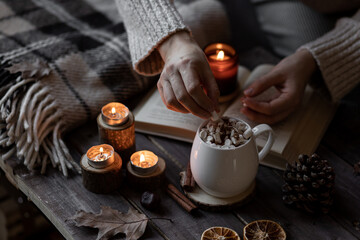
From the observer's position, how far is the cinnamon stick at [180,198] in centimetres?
86

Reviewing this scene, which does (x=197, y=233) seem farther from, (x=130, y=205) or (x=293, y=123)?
(x=293, y=123)

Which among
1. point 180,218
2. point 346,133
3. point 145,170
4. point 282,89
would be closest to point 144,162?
point 145,170

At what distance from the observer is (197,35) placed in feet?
4.10

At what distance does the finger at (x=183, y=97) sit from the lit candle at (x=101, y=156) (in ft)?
0.61

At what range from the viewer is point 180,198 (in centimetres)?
89

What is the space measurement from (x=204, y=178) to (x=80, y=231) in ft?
0.86

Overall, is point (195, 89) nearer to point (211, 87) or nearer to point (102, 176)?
point (211, 87)

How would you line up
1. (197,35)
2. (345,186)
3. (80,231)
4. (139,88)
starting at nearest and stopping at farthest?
1. (80,231)
2. (345,186)
3. (139,88)
4. (197,35)

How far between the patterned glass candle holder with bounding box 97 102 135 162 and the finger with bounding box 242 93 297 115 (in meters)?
0.28

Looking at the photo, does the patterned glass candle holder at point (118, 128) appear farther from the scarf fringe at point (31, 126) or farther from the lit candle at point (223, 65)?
the lit candle at point (223, 65)

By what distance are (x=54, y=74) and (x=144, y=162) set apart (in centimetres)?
34

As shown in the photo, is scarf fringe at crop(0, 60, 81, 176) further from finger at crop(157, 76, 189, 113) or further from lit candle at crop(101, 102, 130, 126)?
finger at crop(157, 76, 189, 113)

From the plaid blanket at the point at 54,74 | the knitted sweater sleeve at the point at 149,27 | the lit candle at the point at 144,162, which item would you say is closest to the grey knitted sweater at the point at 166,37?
the knitted sweater sleeve at the point at 149,27

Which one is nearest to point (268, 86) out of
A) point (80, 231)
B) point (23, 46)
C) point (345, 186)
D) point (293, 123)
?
point (293, 123)
